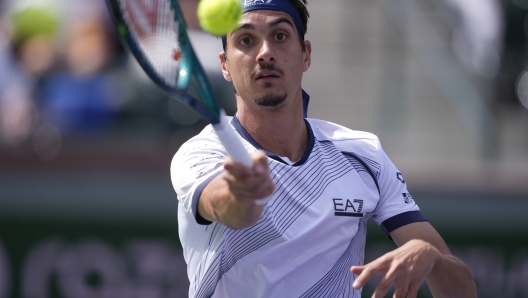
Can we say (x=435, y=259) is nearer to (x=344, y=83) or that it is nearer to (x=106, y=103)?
(x=106, y=103)

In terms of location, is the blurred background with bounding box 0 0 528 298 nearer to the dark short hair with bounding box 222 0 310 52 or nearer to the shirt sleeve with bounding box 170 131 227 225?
the dark short hair with bounding box 222 0 310 52

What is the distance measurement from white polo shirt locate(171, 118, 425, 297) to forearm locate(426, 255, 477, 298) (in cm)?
30

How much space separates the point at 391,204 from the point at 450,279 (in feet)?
1.37

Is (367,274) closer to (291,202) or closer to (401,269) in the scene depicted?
(401,269)

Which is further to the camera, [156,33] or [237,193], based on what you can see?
[156,33]

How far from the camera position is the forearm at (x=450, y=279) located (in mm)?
3252

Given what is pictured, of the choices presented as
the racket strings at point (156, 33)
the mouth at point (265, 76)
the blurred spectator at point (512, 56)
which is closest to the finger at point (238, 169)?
the racket strings at point (156, 33)

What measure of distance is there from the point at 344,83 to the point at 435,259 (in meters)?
5.83

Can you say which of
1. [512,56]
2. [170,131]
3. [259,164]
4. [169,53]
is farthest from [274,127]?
[512,56]

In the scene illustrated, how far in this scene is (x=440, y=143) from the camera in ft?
26.8

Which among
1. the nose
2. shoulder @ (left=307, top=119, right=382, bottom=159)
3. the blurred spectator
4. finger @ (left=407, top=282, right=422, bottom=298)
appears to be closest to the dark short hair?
the nose

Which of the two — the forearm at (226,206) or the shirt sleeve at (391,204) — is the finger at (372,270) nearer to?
the forearm at (226,206)

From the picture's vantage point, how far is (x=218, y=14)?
256 cm

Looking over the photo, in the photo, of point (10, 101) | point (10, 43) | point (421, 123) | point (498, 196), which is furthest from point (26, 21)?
point (498, 196)
